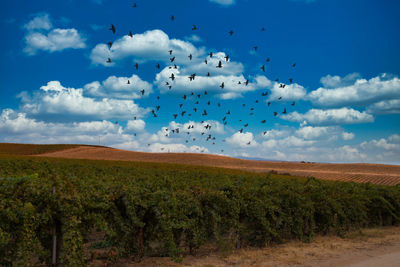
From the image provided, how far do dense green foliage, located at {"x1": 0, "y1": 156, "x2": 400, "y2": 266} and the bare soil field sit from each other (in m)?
0.38

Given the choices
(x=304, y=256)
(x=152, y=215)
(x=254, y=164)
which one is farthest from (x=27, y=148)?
(x=304, y=256)

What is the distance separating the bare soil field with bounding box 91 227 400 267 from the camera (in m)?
9.97

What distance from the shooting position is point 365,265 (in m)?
10.1

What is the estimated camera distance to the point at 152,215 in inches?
378

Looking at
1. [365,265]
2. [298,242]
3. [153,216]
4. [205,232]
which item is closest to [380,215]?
[298,242]

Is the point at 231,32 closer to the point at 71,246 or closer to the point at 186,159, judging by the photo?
the point at 71,246

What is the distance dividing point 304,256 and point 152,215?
18.6 feet

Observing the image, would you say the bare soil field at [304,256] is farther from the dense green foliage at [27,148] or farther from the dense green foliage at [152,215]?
the dense green foliage at [27,148]

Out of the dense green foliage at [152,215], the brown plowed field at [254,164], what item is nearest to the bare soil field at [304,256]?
the dense green foliage at [152,215]

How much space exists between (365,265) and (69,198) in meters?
9.28

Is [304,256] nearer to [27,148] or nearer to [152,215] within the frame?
[152,215]

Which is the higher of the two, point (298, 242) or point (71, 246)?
point (71, 246)

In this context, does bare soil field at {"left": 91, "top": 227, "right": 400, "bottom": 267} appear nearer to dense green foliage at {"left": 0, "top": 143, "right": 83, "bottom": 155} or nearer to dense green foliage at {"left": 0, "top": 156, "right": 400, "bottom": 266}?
dense green foliage at {"left": 0, "top": 156, "right": 400, "bottom": 266}

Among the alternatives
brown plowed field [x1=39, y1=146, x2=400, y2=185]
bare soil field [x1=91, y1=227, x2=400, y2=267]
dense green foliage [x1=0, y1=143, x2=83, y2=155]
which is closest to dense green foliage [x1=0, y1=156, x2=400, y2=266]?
bare soil field [x1=91, y1=227, x2=400, y2=267]
